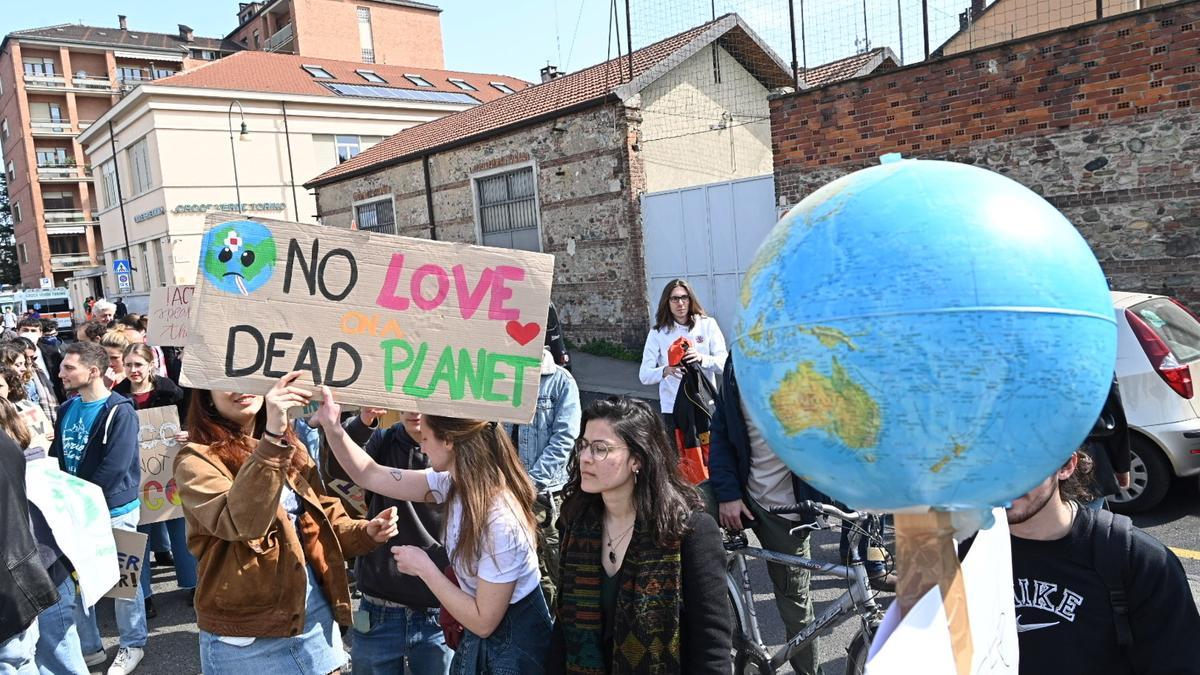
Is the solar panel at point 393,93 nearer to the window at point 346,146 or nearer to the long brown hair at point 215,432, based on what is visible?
the window at point 346,146

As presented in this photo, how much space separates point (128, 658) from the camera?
14.2 ft

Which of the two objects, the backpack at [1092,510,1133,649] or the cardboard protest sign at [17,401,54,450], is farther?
the cardboard protest sign at [17,401,54,450]

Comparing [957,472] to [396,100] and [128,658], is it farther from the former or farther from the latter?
[396,100]

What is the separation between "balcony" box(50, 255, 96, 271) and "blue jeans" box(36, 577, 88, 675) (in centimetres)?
5301

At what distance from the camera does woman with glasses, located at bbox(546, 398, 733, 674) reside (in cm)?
224

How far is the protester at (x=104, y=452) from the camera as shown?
4.34 meters

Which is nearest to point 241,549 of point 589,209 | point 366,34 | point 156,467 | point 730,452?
point 730,452

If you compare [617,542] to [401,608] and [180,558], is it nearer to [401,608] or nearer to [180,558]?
[401,608]

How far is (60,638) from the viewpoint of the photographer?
3.22 meters

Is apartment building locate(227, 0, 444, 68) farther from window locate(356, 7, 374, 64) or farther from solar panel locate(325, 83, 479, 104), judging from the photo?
solar panel locate(325, 83, 479, 104)

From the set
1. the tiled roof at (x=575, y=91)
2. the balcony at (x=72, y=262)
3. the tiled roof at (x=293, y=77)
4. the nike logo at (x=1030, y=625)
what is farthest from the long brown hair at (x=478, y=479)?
the balcony at (x=72, y=262)

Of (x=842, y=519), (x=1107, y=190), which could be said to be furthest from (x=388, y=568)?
(x=1107, y=190)

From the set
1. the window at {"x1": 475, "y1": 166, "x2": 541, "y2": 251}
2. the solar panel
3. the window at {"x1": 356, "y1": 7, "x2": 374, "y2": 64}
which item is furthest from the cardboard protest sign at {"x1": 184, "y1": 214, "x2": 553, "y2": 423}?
the window at {"x1": 356, "y1": 7, "x2": 374, "y2": 64}

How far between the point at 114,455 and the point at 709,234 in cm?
1038
